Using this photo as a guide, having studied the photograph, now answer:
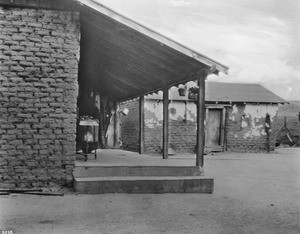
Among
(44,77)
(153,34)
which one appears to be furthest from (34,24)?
(153,34)

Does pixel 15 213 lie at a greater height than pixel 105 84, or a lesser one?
lesser

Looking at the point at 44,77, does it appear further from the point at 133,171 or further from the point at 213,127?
the point at 213,127

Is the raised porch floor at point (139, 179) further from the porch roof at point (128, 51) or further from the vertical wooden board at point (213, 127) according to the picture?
the vertical wooden board at point (213, 127)

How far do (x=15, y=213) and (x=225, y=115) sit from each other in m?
17.5

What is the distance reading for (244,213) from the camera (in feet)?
20.3

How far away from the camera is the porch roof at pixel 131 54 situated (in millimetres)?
7223

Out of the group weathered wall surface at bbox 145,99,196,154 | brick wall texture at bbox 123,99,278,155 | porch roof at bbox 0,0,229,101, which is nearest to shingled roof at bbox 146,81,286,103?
brick wall texture at bbox 123,99,278,155

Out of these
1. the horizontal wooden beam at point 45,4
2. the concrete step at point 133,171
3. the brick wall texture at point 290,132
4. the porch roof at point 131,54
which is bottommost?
the concrete step at point 133,171

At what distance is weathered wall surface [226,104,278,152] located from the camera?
70.6 ft

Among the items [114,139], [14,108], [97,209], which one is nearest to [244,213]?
[97,209]

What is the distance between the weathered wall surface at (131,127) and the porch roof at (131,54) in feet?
21.7

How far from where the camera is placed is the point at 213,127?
21953 millimetres

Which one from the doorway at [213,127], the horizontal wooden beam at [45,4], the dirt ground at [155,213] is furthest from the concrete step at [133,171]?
the doorway at [213,127]

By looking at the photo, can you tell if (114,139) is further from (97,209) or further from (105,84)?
(97,209)
